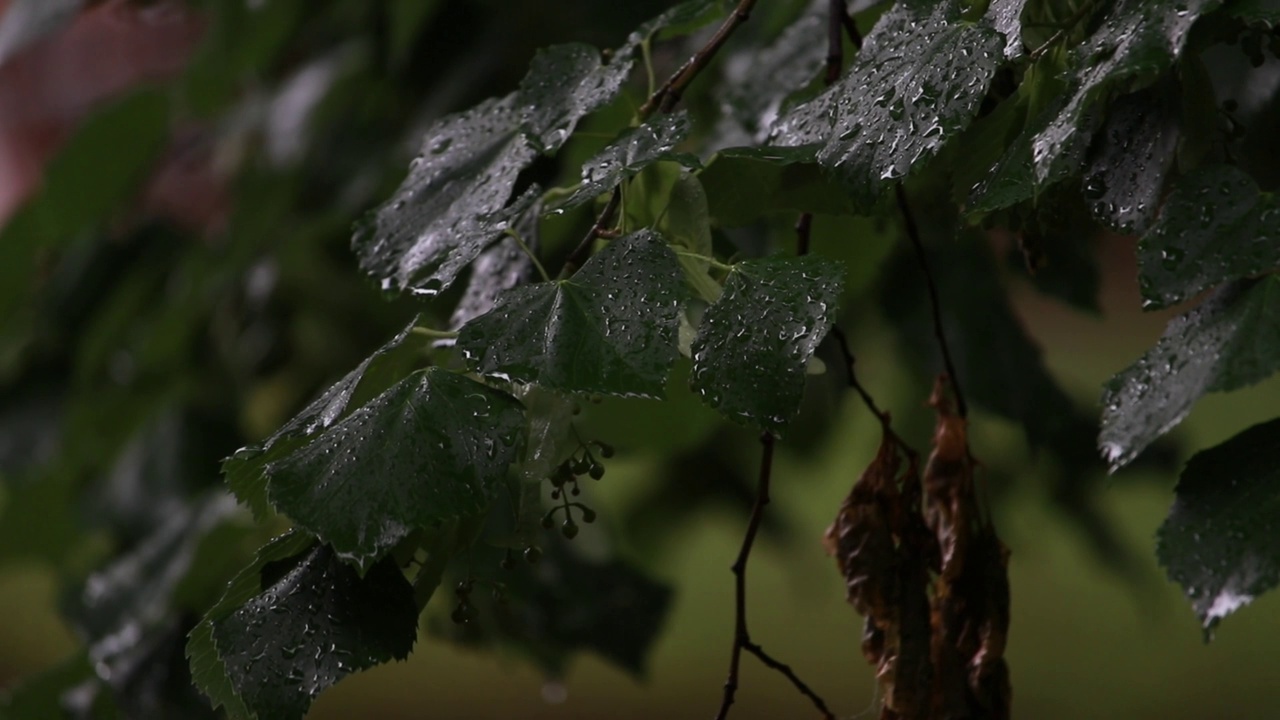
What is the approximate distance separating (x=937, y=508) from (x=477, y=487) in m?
0.16

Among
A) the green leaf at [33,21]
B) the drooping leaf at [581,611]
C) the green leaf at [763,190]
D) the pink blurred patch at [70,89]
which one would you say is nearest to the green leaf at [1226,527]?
the green leaf at [763,190]

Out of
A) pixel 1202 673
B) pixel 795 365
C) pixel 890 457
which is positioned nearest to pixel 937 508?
pixel 890 457

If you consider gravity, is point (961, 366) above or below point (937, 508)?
below

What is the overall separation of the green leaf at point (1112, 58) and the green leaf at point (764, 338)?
5 centimetres

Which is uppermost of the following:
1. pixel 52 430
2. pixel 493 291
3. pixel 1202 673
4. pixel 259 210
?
pixel 493 291

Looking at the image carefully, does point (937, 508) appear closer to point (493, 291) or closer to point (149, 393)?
point (493, 291)

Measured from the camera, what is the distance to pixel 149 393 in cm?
78

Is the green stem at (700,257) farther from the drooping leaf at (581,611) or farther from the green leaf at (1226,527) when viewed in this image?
the drooping leaf at (581,611)

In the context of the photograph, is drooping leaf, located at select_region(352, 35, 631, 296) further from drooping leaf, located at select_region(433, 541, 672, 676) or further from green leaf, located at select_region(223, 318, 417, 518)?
drooping leaf, located at select_region(433, 541, 672, 676)

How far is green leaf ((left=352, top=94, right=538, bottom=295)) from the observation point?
10.9 inches

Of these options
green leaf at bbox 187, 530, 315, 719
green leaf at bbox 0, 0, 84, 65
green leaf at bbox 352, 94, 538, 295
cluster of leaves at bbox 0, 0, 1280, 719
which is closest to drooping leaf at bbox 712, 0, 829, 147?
cluster of leaves at bbox 0, 0, 1280, 719

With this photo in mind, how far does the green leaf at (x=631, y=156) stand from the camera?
0.25 meters

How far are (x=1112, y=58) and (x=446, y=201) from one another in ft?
0.51

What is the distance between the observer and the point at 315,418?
0.25 meters
